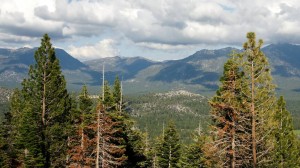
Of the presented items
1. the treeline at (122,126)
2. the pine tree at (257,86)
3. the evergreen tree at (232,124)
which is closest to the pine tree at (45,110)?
the treeline at (122,126)

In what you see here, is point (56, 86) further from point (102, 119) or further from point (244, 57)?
point (244, 57)

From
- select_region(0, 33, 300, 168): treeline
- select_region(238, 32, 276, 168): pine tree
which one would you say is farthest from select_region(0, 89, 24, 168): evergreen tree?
select_region(238, 32, 276, 168): pine tree

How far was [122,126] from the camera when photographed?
1676 inches

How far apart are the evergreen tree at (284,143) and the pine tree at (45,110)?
2543cm

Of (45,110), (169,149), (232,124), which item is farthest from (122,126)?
(169,149)

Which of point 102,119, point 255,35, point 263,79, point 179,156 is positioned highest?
point 255,35

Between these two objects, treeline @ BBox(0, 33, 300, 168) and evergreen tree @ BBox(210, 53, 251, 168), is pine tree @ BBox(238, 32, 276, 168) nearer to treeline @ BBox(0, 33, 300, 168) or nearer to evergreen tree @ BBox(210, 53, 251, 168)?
treeline @ BBox(0, 33, 300, 168)

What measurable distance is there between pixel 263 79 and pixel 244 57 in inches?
77.3

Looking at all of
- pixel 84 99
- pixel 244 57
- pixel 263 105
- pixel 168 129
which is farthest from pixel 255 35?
pixel 168 129

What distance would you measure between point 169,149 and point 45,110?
27.8 metres

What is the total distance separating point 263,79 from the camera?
24484mm

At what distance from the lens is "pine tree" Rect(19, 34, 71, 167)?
4047 cm

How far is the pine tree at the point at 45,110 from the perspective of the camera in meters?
40.5

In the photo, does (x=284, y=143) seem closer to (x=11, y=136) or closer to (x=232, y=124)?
(x=232, y=124)
